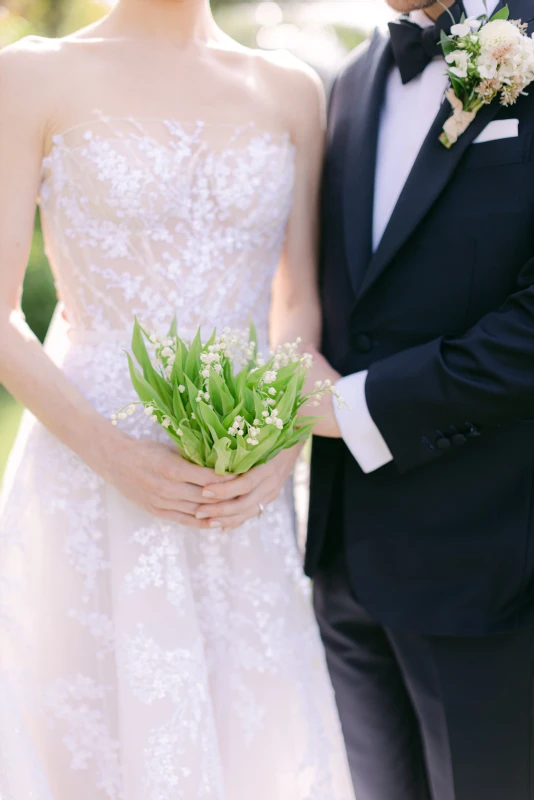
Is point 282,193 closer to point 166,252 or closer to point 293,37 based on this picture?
point 166,252

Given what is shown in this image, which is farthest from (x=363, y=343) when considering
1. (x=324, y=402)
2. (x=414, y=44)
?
(x=414, y=44)

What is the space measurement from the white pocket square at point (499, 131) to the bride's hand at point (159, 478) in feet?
3.12

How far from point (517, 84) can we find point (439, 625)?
A: 48.7 inches

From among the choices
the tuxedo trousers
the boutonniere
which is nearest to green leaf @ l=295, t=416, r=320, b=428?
the tuxedo trousers

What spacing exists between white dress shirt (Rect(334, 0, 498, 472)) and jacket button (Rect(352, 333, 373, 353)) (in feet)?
0.35

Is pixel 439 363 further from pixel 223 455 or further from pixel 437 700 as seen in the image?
pixel 437 700

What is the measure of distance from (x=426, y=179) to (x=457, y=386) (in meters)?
0.48

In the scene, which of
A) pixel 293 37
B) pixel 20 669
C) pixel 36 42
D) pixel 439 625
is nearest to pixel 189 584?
pixel 20 669

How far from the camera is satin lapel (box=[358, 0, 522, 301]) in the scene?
207cm

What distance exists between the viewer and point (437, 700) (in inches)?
86.7

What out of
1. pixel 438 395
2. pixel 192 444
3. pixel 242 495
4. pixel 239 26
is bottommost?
pixel 239 26

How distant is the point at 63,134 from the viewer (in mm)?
2104

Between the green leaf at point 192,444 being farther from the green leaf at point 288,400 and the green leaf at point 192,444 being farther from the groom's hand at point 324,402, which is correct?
the groom's hand at point 324,402

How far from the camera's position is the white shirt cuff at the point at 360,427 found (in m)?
2.16
